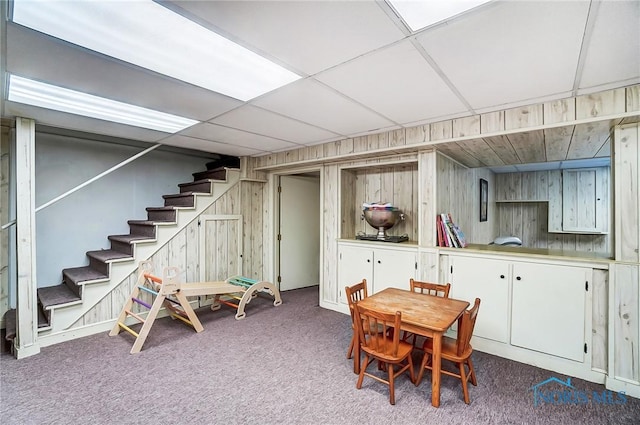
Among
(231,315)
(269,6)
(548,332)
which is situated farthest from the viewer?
(231,315)

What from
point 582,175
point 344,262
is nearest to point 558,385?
point 344,262

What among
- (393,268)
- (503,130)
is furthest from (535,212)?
(503,130)

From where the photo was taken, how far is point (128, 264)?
3.44m

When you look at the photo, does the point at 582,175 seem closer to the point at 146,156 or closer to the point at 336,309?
the point at 336,309

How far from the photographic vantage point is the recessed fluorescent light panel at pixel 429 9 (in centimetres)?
120

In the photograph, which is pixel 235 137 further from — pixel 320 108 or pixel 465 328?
pixel 465 328

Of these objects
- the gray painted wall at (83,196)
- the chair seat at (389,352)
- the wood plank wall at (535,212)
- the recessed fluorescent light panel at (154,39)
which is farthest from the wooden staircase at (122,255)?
the wood plank wall at (535,212)

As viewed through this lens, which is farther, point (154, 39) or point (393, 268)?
point (393, 268)

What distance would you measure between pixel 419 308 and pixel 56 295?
382 cm

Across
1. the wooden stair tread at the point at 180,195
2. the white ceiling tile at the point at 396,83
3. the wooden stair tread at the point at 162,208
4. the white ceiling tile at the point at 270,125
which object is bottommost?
the wooden stair tread at the point at 162,208

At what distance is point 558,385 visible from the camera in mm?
2275

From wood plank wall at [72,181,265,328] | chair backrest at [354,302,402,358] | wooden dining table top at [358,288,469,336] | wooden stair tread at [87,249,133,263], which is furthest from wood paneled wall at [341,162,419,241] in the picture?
wooden stair tread at [87,249,133,263]

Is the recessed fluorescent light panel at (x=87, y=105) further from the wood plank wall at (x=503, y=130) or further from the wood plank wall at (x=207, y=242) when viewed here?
the wood plank wall at (x=503, y=130)

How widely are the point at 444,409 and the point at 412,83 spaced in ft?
7.46
